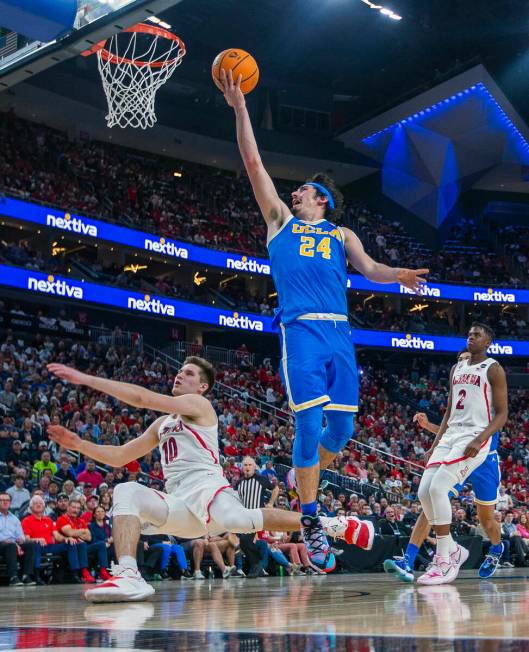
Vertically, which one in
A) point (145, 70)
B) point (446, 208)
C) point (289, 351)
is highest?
point (446, 208)

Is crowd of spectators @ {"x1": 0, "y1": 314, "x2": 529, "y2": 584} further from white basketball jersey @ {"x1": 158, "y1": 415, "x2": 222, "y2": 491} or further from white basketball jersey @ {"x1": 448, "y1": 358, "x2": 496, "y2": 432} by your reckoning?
white basketball jersey @ {"x1": 158, "y1": 415, "x2": 222, "y2": 491}

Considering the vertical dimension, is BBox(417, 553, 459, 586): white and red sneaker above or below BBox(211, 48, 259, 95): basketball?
below

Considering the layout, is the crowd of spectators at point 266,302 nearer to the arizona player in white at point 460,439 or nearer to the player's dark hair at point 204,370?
the arizona player in white at point 460,439

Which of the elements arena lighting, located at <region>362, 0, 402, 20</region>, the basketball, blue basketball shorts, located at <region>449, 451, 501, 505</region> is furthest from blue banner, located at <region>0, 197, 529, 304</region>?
the basketball

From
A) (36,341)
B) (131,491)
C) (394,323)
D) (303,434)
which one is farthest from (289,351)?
(394,323)

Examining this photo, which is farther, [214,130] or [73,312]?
[214,130]

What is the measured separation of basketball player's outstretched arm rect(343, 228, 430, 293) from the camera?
6.01 m

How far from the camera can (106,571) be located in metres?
11.4

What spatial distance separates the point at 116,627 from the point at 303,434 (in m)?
2.39

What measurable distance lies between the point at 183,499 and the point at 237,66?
310 cm

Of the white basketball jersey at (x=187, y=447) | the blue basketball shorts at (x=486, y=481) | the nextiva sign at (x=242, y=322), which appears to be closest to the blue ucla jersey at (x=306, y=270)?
the white basketball jersey at (x=187, y=447)

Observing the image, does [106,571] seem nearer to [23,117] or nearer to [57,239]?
[57,239]

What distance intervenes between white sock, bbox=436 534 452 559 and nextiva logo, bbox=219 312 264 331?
25.1m

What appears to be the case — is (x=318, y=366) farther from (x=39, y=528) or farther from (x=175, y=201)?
(x=175, y=201)
